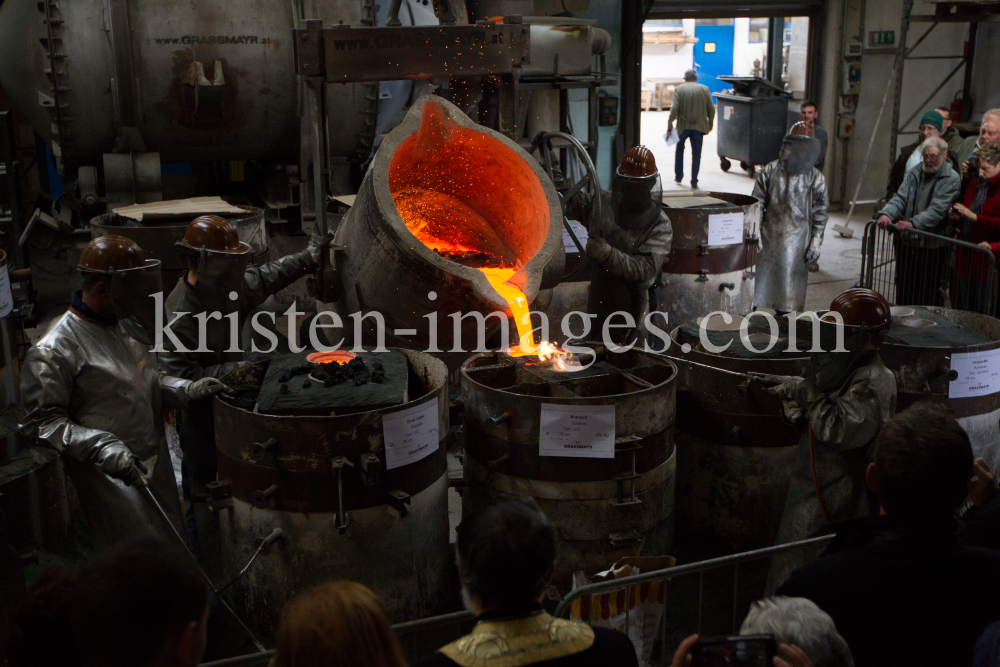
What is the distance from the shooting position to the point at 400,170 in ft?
16.1

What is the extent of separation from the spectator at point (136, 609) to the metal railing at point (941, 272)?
524 centimetres

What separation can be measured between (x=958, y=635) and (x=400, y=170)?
353 centimetres

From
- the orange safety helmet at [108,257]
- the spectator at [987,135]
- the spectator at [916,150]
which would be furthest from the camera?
the spectator at [916,150]

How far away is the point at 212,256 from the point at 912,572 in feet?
9.87

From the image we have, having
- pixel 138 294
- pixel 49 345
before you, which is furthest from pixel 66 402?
pixel 138 294

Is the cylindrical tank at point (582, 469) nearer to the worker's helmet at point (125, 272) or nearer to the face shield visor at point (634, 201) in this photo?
the worker's helmet at point (125, 272)

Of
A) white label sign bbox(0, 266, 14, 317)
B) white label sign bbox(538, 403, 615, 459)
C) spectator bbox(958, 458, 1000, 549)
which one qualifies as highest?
white label sign bbox(0, 266, 14, 317)

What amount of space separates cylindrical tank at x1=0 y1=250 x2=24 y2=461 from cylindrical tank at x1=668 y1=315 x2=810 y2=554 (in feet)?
9.86

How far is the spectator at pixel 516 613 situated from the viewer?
6.07 feet

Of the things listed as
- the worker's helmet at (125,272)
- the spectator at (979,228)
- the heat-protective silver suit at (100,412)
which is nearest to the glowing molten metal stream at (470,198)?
the worker's helmet at (125,272)

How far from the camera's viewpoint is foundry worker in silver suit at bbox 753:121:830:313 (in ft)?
23.5

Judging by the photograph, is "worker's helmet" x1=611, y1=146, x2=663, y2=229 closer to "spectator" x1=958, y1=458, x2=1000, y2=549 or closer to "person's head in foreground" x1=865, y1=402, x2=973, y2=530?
"spectator" x1=958, y1=458, x2=1000, y2=549

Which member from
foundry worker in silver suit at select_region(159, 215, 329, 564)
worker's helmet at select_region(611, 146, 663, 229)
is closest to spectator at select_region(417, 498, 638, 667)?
foundry worker in silver suit at select_region(159, 215, 329, 564)

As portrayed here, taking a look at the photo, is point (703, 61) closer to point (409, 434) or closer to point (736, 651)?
point (409, 434)
